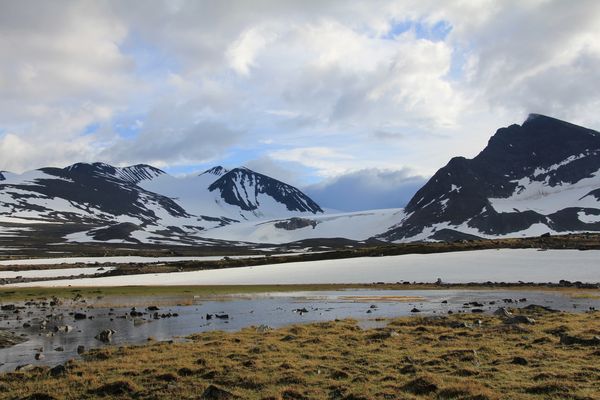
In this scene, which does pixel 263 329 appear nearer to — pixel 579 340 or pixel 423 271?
pixel 579 340

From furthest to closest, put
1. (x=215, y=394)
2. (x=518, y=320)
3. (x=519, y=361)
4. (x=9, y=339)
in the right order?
(x=518, y=320) → (x=9, y=339) → (x=519, y=361) → (x=215, y=394)

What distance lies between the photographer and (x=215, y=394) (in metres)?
17.6

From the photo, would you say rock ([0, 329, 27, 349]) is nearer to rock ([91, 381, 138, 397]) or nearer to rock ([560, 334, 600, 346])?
rock ([91, 381, 138, 397])

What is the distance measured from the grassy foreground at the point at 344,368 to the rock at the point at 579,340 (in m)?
0.13

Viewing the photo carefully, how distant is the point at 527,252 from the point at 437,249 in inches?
831

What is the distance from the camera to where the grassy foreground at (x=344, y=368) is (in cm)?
1764

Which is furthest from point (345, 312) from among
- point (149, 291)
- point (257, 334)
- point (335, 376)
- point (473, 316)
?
point (149, 291)

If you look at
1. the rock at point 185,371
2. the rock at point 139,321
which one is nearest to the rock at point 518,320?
the rock at point 185,371

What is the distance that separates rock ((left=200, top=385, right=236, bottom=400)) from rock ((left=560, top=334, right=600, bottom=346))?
17.3 m

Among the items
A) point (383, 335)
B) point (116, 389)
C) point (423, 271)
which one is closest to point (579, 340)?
point (383, 335)

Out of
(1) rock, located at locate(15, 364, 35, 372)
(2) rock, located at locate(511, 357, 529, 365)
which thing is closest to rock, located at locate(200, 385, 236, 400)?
(1) rock, located at locate(15, 364, 35, 372)

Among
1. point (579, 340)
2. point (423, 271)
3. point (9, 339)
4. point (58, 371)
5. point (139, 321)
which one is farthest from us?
point (423, 271)

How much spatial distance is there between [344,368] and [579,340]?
41.1 ft

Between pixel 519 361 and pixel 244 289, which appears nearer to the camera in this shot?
pixel 519 361
